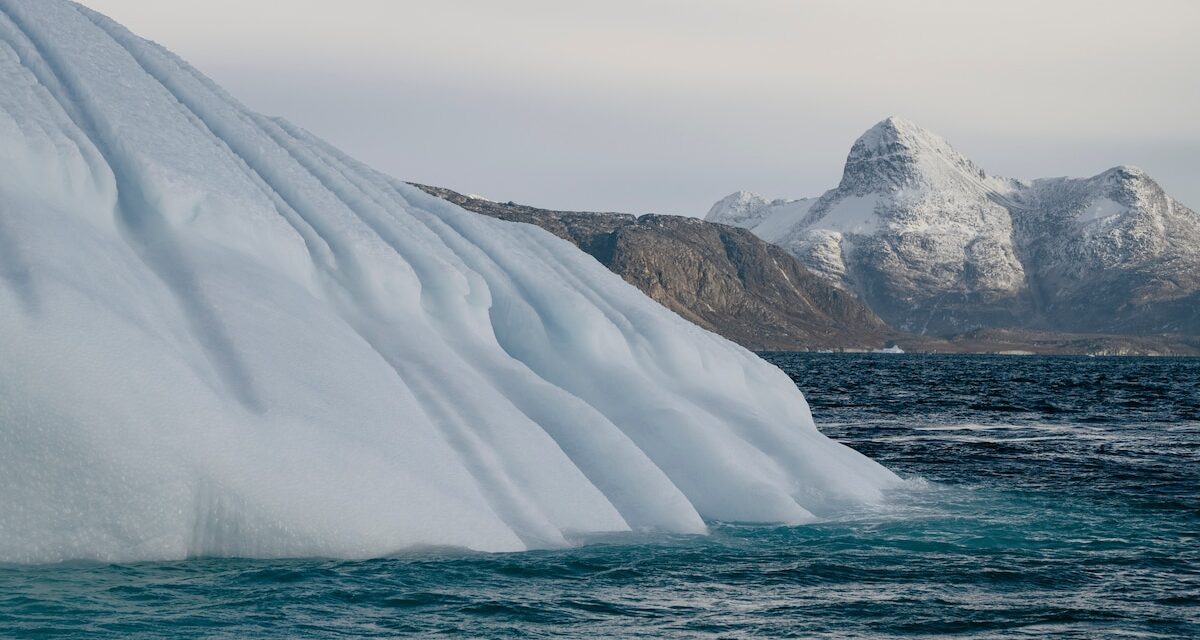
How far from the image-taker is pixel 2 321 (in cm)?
1217

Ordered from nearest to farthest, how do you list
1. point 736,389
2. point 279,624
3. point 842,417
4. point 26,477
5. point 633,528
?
point 279,624 < point 26,477 < point 633,528 < point 736,389 < point 842,417

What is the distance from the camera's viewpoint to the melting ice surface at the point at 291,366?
1236 cm

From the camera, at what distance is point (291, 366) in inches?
564

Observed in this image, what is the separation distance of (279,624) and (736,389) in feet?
41.2

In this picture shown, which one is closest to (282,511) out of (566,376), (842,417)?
Result: (566,376)

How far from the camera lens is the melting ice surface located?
487 inches

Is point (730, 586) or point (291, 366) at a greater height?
point (291, 366)

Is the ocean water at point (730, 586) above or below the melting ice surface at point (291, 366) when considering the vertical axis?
below

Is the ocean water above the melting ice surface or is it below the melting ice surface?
below

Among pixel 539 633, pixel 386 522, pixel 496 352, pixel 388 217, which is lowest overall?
pixel 539 633

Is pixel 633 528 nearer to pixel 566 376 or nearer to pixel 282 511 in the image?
pixel 566 376

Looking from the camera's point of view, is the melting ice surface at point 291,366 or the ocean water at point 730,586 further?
the melting ice surface at point 291,366

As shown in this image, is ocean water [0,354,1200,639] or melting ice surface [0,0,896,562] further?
melting ice surface [0,0,896,562]

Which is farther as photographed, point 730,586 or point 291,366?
point 291,366
